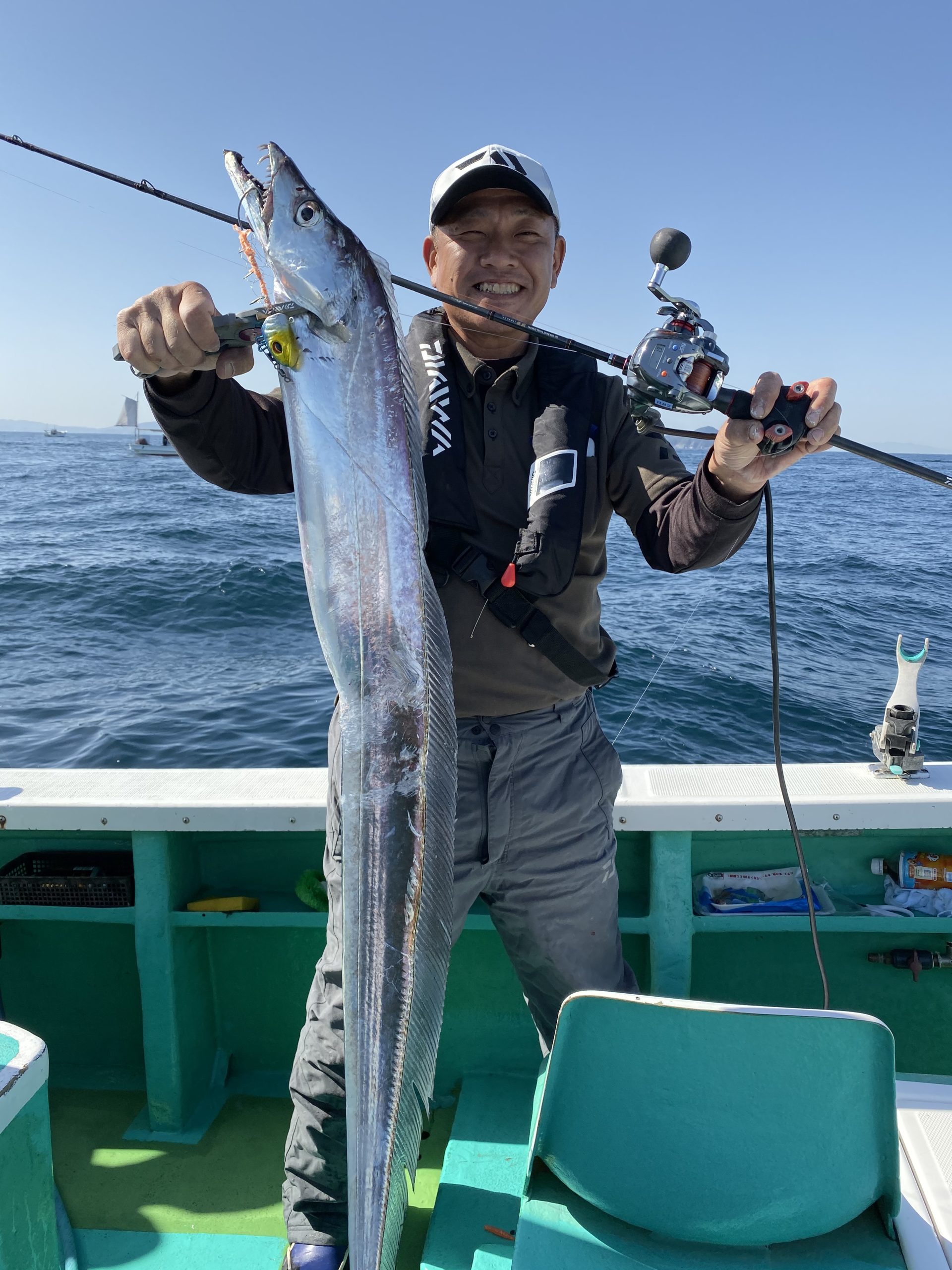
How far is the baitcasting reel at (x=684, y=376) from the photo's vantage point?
1988mm

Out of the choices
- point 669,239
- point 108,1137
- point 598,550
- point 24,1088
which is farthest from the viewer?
point 108,1137

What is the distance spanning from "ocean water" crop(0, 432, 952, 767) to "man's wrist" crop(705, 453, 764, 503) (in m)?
1.74

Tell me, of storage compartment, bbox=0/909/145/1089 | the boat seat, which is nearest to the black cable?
the boat seat

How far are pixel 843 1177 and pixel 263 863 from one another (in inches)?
95.1

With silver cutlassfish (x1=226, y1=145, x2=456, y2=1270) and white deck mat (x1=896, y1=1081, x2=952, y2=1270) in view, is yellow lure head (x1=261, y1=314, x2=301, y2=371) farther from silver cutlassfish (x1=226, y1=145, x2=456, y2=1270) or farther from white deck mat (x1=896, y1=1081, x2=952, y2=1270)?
white deck mat (x1=896, y1=1081, x2=952, y2=1270)

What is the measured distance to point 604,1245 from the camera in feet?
5.99

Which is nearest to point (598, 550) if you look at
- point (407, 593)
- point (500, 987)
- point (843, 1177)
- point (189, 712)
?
point (407, 593)

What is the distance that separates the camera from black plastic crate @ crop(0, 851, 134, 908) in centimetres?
334

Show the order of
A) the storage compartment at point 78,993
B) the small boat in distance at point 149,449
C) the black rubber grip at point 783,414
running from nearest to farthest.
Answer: the black rubber grip at point 783,414, the storage compartment at point 78,993, the small boat in distance at point 149,449

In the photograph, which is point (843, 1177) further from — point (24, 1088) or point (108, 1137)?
point (108, 1137)

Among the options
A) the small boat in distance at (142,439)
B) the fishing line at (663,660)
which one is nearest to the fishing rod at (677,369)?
the fishing line at (663,660)

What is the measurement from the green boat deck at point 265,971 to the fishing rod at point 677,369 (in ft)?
4.67

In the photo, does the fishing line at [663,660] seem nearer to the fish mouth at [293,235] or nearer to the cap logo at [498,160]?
the cap logo at [498,160]

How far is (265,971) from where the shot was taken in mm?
Answer: 3510
